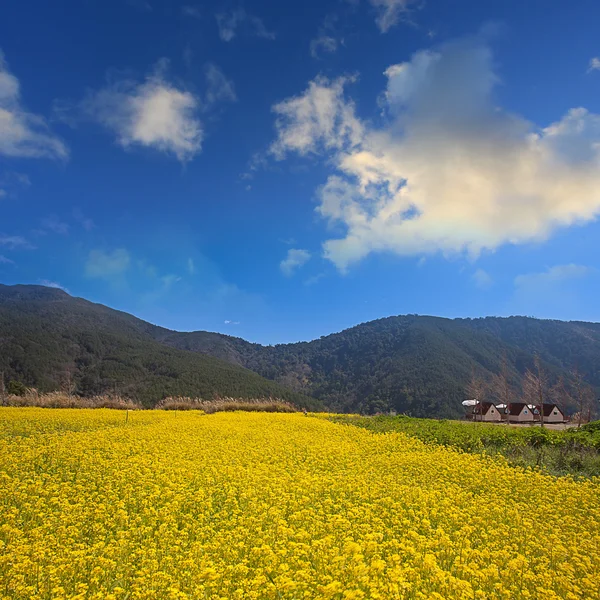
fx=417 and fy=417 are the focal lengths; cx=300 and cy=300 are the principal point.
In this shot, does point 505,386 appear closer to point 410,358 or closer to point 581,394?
point 581,394

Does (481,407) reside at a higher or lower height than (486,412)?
higher

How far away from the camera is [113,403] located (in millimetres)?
29453

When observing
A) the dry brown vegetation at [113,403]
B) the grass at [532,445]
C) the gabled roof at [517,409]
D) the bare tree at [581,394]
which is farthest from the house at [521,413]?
the grass at [532,445]

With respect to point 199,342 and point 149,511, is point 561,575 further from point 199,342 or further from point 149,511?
point 199,342

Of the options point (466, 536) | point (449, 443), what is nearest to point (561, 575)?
point (466, 536)

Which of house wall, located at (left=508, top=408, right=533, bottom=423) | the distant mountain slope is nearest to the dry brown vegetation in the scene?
the distant mountain slope

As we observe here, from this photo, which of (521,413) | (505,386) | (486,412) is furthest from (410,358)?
(505,386)

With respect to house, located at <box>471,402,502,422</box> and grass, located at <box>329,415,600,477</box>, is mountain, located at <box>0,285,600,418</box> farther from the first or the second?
grass, located at <box>329,415,600,477</box>

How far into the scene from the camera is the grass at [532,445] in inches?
449

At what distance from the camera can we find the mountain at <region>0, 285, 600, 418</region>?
7562cm

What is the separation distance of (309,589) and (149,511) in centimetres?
368

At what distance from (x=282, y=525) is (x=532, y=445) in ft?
36.7

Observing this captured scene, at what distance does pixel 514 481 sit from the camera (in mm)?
9641

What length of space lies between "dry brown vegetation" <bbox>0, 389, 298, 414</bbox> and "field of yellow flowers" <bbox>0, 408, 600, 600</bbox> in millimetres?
16840
